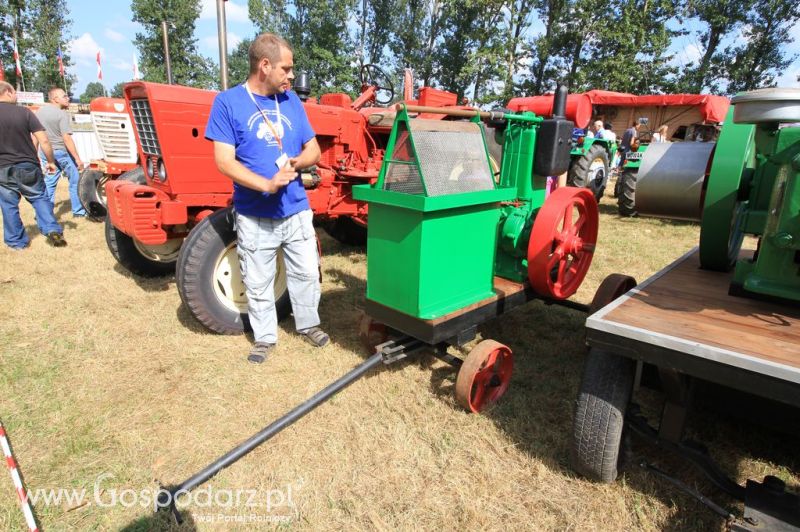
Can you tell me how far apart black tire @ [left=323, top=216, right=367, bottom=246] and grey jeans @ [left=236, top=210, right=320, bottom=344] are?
7.87ft

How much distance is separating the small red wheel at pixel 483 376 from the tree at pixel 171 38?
37938mm

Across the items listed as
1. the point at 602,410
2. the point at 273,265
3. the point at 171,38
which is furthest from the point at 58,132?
the point at 171,38

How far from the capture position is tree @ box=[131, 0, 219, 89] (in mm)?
34438

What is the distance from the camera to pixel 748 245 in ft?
20.2

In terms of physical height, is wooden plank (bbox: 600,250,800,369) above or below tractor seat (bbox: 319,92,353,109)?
below

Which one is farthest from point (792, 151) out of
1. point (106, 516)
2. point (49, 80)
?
point (49, 80)

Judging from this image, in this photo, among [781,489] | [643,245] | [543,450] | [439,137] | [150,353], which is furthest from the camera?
[643,245]

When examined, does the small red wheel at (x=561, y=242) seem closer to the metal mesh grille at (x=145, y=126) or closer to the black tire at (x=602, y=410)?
the black tire at (x=602, y=410)

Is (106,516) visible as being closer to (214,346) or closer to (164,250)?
(214,346)

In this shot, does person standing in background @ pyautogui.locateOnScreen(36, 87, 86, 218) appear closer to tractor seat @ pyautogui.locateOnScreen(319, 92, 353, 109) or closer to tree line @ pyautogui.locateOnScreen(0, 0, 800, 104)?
tractor seat @ pyautogui.locateOnScreen(319, 92, 353, 109)

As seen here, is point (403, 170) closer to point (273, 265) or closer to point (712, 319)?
point (273, 265)

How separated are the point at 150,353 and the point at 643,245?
19.1ft

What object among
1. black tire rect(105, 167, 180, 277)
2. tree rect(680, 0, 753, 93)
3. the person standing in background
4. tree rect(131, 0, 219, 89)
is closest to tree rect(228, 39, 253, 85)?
tree rect(131, 0, 219, 89)

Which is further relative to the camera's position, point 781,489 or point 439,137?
point 439,137
